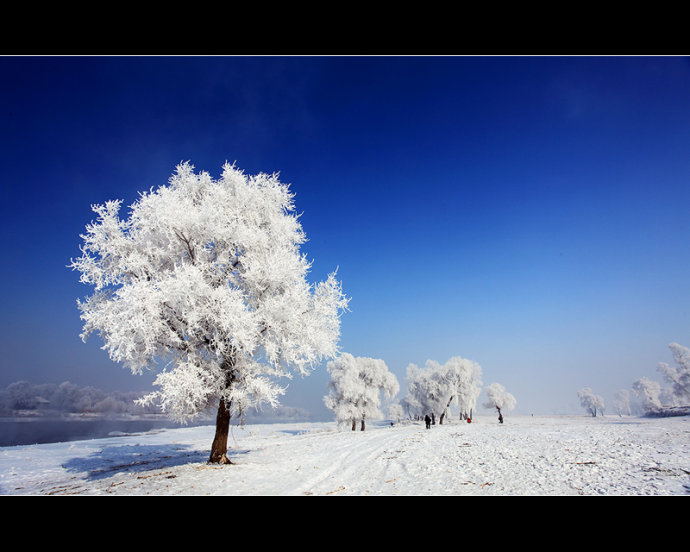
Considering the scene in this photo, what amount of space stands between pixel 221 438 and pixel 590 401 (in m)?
147

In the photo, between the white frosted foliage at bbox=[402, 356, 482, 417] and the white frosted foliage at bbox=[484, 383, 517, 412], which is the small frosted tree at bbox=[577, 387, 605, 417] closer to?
the white frosted foliage at bbox=[484, 383, 517, 412]

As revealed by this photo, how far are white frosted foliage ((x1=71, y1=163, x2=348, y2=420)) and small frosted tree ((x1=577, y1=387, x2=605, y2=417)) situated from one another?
472ft

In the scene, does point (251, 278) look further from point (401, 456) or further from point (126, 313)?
point (401, 456)

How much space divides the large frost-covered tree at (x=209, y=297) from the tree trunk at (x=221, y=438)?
1.9 inches

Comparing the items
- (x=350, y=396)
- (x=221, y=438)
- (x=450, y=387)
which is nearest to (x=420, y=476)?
(x=221, y=438)

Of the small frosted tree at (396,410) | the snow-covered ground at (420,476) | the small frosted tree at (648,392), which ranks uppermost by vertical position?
the small frosted tree at (648,392)

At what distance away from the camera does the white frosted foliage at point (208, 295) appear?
1041 centimetres

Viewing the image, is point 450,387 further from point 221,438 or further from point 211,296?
point 211,296

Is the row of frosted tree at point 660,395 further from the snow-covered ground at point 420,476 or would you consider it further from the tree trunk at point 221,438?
the tree trunk at point 221,438

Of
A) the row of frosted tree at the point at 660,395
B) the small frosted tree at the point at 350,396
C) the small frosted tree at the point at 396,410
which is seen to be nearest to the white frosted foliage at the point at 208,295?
the small frosted tree at the point at 350,396

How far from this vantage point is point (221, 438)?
41.4ft

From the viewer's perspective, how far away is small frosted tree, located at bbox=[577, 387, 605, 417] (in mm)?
112938
